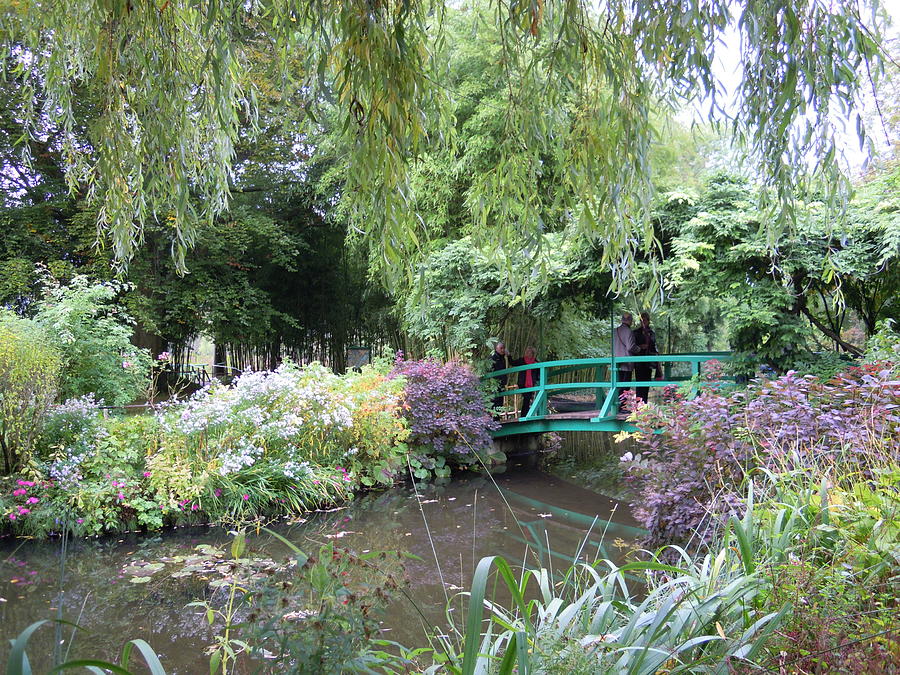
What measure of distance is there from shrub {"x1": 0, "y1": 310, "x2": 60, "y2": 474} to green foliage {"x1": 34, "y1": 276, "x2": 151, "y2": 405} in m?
1.09

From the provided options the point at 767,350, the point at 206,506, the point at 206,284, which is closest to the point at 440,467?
the point at 206,506

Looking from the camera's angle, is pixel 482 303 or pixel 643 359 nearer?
pixel 643 359

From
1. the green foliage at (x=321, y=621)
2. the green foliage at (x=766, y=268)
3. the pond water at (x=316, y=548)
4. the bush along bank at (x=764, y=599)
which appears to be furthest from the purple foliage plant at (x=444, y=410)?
the green foliage at (x=321, y=621)

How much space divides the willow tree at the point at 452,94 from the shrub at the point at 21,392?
418 centimetres

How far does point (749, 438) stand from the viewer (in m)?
3.93

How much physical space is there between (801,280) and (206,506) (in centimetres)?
613

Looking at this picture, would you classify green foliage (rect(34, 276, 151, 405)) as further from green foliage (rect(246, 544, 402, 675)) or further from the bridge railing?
green foliage (rect(246, 544, 402, 675))

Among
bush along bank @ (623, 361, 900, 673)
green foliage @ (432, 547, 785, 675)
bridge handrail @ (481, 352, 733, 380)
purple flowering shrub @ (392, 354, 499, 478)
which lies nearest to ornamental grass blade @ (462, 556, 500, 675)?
green foliage @ (432, 547, 785, 675)

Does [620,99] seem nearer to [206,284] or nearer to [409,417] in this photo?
[409,417]

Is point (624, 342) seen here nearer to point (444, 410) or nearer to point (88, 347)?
point (444, 410)

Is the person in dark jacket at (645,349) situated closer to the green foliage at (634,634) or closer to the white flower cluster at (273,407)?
the white flower cluster at (273,407)

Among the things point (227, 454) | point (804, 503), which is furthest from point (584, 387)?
point (804, 503)

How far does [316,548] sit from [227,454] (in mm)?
1584

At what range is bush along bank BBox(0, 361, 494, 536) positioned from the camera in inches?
235
